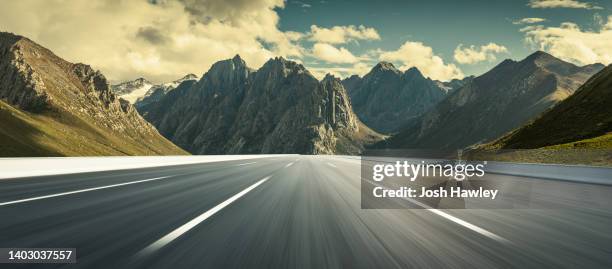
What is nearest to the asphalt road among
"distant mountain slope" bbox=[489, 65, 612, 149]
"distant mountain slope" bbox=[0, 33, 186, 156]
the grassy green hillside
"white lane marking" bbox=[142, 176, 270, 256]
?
"white lane marking" bbox=[142, 176, 270, 256]

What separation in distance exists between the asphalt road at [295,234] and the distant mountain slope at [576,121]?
72208mm

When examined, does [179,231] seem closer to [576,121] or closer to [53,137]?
[576,121]

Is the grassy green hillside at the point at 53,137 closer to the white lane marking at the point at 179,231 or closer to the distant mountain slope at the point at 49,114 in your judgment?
the distant mountain slope at the point at 49,114

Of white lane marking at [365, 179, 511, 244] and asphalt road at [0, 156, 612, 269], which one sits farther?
white lane marking at [365, 179, 511, 244]

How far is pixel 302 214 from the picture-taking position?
811cm

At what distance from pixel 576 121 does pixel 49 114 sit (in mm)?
150074

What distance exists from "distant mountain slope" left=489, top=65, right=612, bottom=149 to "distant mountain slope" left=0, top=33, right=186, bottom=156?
353 feet

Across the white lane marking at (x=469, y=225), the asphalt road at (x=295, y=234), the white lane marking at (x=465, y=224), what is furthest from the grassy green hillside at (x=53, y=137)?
the white lane marking at (x=469, y=225)

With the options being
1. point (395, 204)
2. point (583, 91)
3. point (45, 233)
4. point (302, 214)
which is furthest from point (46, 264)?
point (583, 91)

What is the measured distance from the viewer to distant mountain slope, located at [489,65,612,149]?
7425 cm

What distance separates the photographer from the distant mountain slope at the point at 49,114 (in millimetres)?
124988

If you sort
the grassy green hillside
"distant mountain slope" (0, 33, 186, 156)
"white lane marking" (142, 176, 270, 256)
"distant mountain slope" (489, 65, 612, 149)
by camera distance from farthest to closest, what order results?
"distant mountain slope" (0, 33, 186, 156)
the grassy green hillside
"distant mountain slope" (489, 65, 612, 149)
"white lane marking" (142, 176, 270, 256)

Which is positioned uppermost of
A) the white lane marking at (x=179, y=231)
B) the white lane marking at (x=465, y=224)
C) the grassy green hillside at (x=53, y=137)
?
the grassy green hillside at (x=53, y=137)

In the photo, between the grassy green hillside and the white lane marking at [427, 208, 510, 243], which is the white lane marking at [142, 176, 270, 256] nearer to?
the white lane marking at [427, 208, 510, 243]
